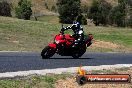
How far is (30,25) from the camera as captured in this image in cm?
5016

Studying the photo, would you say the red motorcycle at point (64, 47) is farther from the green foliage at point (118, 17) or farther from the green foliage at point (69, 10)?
the green foliage at point (118, 17)

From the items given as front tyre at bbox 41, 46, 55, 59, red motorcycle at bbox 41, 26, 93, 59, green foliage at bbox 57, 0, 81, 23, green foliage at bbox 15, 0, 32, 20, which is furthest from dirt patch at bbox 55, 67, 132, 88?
green foliage at bbox 15, 0, 32, 20

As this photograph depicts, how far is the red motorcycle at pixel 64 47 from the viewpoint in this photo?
65.1ft

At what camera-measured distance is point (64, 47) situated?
20609mm

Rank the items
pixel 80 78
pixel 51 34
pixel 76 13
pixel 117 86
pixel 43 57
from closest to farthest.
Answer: pixel 80 78
pixel 117 86
pixel 43 57
pixel 51 34
pixel 76 13

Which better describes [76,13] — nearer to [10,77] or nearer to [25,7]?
[25,7]

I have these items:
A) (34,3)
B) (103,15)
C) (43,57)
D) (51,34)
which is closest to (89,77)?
(43,57)

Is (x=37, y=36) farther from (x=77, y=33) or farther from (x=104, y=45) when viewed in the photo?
(x=77, y=33)

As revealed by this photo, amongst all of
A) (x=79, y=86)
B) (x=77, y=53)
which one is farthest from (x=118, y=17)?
(x=79, y=86)

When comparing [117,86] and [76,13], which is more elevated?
[117,86]

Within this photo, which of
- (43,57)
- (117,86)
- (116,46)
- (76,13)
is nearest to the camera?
(117,86)

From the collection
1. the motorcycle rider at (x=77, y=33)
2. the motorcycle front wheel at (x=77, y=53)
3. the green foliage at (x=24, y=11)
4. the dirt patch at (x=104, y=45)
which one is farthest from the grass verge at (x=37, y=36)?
the green foliage at (x=24, y=11)

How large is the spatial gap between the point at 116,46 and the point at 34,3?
104433mm

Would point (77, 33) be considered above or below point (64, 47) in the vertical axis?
above
